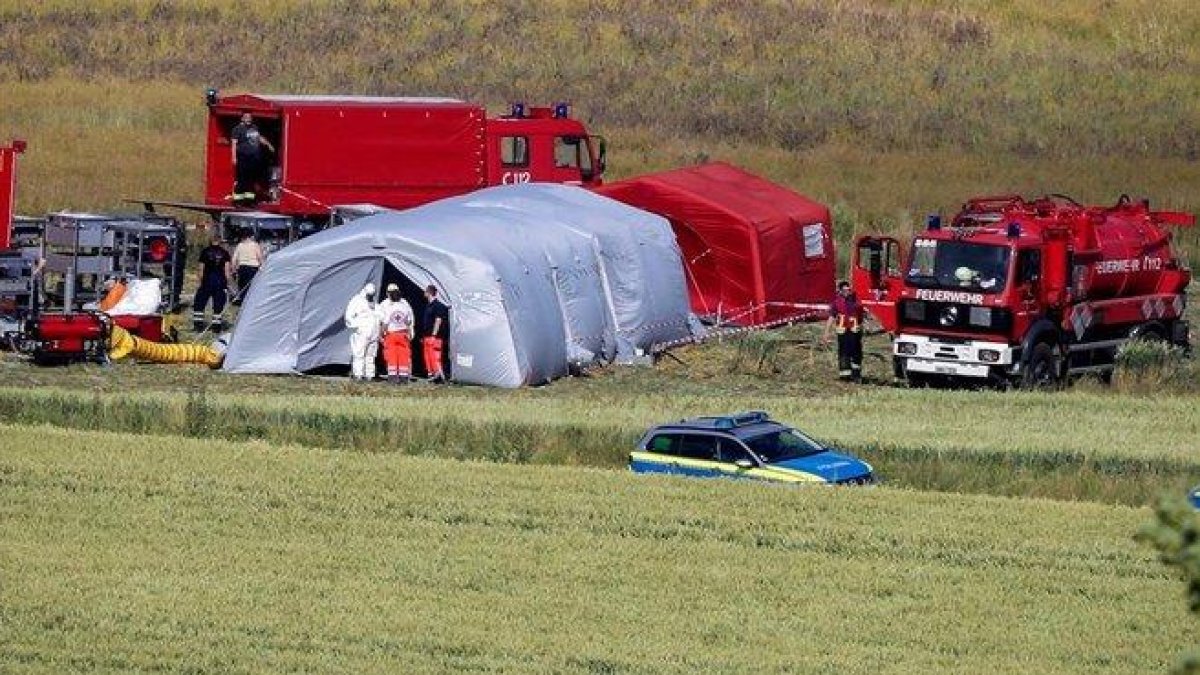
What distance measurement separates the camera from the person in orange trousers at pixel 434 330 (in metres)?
34.1

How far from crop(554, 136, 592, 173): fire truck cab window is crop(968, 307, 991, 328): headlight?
43.5 ft

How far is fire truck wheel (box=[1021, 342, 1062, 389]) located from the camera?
34.3m

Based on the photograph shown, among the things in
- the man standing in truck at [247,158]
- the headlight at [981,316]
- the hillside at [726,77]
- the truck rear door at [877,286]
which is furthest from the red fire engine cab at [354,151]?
the hillside at [726,77]

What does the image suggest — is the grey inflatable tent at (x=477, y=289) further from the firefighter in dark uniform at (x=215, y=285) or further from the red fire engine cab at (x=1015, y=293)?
the red fire engine cab at (x=1015, y=293)

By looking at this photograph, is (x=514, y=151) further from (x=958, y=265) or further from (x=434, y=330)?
(x=958, y=265)

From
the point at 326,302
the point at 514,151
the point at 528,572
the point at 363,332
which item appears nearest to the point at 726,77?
the point at 514,151

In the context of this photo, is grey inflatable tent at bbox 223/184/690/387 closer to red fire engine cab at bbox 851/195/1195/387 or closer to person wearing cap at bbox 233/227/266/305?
person wearing cap at bbox 233/227/266/305

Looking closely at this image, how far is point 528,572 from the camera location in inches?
790

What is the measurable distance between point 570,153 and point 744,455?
21304 mm

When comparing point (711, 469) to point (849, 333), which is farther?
point (849, 333)

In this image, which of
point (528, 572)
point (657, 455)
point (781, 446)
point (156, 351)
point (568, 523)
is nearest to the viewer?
point (528, 572)

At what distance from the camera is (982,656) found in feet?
57.6

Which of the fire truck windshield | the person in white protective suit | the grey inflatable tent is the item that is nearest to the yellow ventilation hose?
the grey inflatable tent

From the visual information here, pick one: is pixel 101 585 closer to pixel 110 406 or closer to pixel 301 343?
pixel 110 406
